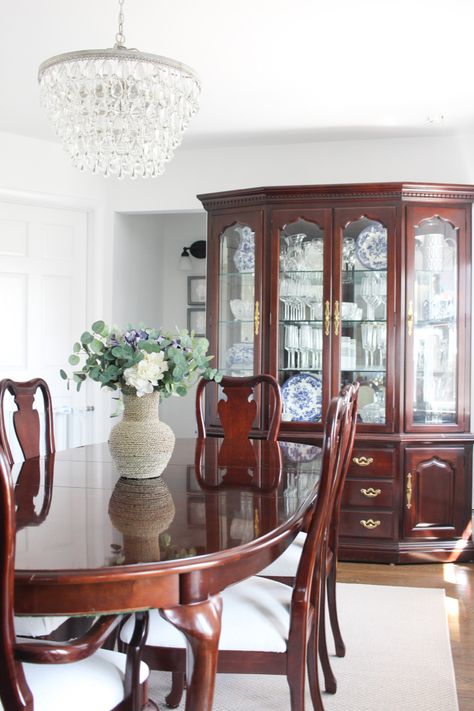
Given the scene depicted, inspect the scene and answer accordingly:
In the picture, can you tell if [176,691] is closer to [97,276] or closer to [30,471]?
[30,471]

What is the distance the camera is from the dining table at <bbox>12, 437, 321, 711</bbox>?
132 centimetres

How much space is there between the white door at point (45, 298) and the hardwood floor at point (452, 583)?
7.00ft

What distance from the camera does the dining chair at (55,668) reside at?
1162mm

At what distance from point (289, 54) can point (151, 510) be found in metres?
2.36

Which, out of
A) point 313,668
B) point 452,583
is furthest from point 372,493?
point 313,668

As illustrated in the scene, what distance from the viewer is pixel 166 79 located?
2.42m

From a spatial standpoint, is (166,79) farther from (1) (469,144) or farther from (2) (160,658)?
(1) (469,144)

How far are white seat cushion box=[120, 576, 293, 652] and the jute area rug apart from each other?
66 cm

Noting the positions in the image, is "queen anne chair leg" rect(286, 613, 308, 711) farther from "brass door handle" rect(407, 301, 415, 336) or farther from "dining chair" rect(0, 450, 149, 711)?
"brass door handle" rect(407, 301, 415, 336)

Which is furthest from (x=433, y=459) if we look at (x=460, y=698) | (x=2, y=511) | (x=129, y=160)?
(x=2, y=511)

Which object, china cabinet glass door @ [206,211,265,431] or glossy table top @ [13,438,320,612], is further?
china cabinet glass door @ [206,211,265,431]

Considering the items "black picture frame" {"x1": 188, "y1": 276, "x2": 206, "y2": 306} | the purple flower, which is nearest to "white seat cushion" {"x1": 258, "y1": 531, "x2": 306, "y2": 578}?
the purple flower

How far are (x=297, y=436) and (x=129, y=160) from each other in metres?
2.16

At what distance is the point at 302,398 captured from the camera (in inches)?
169
